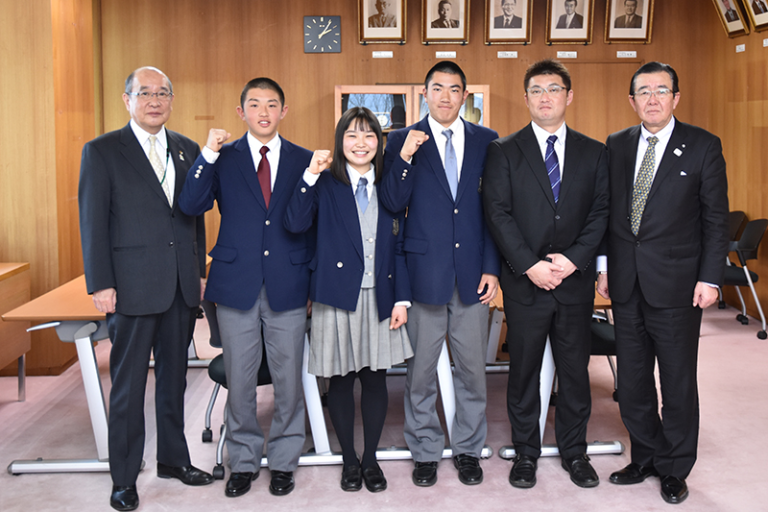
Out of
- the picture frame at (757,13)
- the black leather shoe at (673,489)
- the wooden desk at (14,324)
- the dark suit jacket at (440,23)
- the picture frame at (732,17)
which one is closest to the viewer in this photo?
the black leather shoe at (673,489)

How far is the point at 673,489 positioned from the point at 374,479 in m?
1.28

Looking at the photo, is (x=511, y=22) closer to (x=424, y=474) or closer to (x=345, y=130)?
(x=345, y=130)

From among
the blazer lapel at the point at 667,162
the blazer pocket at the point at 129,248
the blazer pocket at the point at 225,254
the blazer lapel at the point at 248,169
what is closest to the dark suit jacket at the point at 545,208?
the blazer lapel at the point at 667,162

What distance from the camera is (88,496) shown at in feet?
9.62

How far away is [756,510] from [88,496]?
2866mm

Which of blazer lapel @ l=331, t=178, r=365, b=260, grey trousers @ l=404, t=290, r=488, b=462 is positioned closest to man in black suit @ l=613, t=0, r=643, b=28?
grey trousers @ l=404, t=290, r=488, b=462

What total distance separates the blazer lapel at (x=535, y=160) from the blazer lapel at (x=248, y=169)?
1152 mm

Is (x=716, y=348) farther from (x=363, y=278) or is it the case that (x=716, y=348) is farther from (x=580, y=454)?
(x=363, y=278)

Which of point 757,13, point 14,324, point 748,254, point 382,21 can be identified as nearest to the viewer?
point 14,324

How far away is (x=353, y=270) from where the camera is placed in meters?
2.81

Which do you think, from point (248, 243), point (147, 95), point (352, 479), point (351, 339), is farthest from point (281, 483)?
point (147, 95)

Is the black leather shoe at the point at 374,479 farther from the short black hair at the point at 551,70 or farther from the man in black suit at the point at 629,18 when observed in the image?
the man in black suit at the point at 629,18

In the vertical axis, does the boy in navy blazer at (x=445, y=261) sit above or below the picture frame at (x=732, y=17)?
below

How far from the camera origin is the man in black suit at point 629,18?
6742 mm
